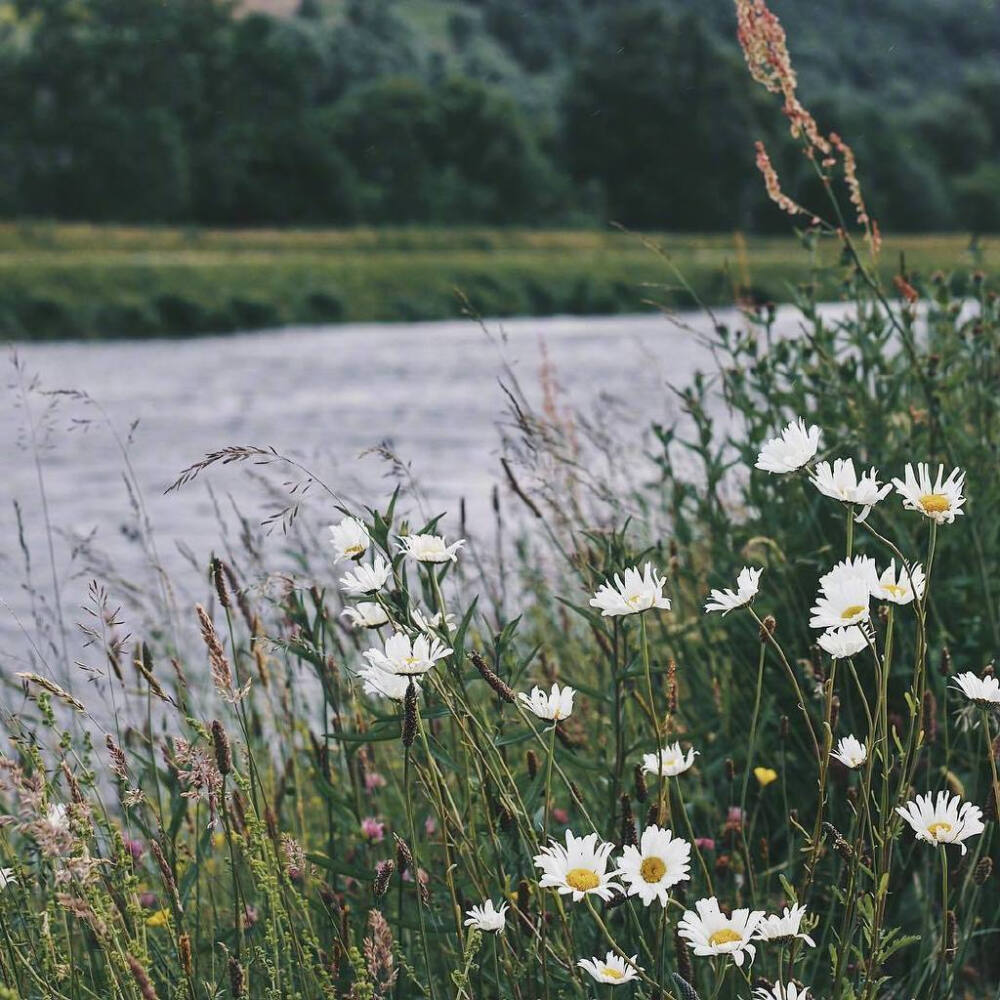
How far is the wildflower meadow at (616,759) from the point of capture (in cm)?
172

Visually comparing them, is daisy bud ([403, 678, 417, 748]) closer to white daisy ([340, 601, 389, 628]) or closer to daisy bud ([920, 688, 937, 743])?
white daisy ([340, 601, 389, 628])

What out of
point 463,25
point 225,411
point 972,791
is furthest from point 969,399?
point 463,25

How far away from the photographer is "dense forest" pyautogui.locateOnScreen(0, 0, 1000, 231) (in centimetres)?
5550

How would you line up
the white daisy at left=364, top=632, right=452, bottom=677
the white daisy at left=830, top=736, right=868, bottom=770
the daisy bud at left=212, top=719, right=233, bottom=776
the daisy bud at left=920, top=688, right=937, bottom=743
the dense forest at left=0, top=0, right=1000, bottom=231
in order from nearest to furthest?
the white daisy at left=364, top=632, right=452, bottom=677
the daisy bud at left=212, top=719, right=233, bottom=776
the white daisy at left=830, top=736, right=868, bottom=770
the daisy bud at left=920, top=688, right=937, bottom=743
the dense forest at left=0, top=0, right=1000, bottom=231

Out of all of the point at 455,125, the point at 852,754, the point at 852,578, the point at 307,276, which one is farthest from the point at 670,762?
the point at 455,125

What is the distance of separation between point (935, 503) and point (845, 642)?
0.69ft

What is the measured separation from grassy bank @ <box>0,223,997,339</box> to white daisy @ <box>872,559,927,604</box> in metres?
24.0

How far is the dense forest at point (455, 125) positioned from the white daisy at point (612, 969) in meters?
45.4

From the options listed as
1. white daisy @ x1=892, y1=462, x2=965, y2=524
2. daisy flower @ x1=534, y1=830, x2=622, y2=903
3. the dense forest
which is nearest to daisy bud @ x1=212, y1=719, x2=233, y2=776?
daisy flower @ x1=534, y1=830, x2=622, y2=903

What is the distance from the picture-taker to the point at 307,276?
1438 inches

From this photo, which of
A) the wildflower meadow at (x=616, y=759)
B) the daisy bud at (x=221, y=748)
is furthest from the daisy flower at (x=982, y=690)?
Answer: the daisy bud at (x=221, y=748)

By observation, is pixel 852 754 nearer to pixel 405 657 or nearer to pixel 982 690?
pixel 982 690

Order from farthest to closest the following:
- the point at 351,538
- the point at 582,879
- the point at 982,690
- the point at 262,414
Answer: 1. the point at 262,414
2. the point at 351,538
3. the point at 982,690
4. the point at 582,879

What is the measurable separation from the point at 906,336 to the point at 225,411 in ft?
49.5
